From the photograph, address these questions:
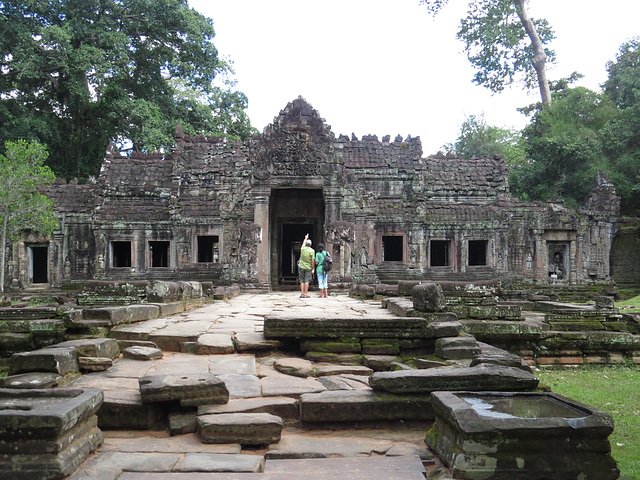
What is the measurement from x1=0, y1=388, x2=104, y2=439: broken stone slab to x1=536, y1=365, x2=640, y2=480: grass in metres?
3.87

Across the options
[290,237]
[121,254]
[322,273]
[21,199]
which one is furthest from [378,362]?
[21,199]

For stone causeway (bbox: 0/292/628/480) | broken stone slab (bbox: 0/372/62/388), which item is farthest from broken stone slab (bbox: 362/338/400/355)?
broken stone slab (bbox: 0/372/62/388)

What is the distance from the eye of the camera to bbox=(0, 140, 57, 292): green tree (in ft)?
54.8

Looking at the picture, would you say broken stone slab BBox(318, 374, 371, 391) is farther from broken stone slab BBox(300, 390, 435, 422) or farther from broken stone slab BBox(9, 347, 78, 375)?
broken stone slab BBox(9, 347, 78, 375)

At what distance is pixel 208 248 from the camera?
18.7m

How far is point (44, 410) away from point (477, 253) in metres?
17.4

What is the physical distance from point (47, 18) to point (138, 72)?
15.9 ft

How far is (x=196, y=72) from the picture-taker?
27641 millimetres

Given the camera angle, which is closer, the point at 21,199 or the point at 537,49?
the point at 21,199

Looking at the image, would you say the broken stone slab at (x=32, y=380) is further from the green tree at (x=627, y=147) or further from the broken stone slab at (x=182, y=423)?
the green tree at (x=627, y=147)

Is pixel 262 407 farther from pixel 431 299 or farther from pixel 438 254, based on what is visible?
pixel 438 254

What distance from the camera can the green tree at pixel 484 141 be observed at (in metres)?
37.2

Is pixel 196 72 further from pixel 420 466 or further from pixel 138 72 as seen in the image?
pixel 420 466

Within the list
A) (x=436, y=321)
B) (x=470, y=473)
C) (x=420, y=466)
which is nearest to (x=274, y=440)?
(x=420, y=466)
